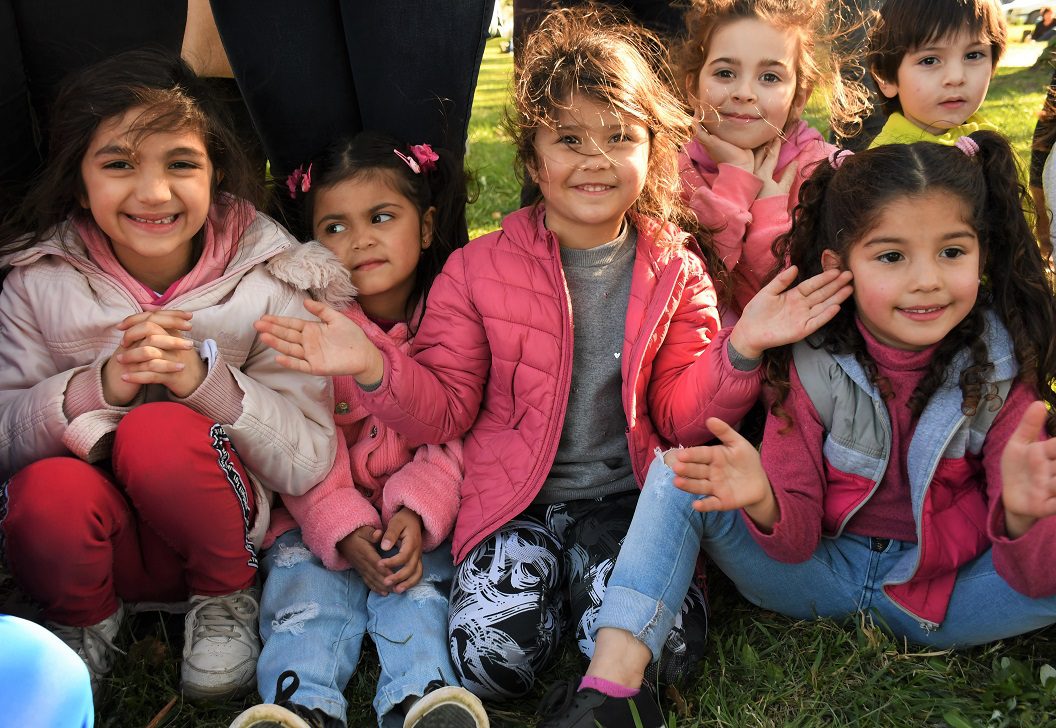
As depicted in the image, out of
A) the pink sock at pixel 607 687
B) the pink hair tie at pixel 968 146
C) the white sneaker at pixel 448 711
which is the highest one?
the pink hair tie at pixel 968 146

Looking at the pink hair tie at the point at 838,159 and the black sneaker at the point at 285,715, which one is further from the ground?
the pink hair tie at the point at 838,159

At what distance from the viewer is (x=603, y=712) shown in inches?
73.9

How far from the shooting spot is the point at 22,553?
2.01 meters

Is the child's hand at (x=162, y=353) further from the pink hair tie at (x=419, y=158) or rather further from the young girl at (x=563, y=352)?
the pink hair tie at (x=419, y=158)

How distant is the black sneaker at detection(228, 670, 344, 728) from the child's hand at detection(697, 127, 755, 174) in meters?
1.71

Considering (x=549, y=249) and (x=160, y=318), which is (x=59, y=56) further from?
(x=549, y=249)

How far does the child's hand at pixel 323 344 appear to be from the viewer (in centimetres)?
217

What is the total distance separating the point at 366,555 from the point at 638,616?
0.67m

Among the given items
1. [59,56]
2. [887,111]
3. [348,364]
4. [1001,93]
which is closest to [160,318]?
[348,364]

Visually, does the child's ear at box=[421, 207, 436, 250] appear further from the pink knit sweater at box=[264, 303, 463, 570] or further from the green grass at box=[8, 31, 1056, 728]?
the green grass at box=[8, 31, 1056, 728]

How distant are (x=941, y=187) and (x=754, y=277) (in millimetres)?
783

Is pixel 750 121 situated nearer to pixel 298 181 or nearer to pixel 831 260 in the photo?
pixel 831 260

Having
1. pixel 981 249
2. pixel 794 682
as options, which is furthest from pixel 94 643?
pixel 981 249

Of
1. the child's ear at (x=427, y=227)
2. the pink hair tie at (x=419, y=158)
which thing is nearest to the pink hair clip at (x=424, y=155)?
the pink hair tie at (x=419, y=158)
